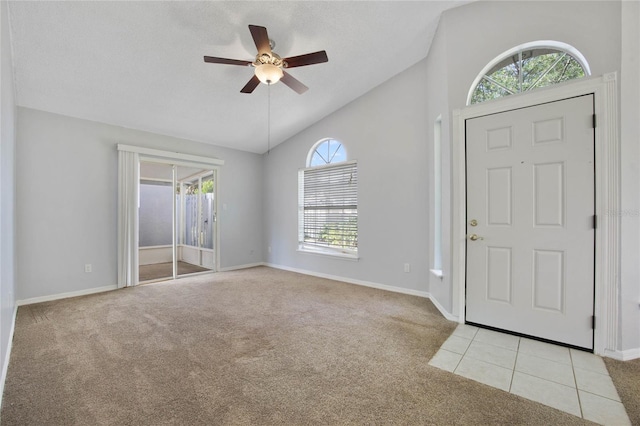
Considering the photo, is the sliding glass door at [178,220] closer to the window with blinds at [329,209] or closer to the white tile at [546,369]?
the window with blinds at [329,209]

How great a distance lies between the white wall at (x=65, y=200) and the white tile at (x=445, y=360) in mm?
4553

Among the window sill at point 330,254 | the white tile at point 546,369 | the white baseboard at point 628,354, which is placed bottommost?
the white tile at point 546,369

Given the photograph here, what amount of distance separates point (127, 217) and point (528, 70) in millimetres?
5463

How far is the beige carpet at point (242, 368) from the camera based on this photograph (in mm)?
1505

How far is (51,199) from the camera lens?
3.55 metres

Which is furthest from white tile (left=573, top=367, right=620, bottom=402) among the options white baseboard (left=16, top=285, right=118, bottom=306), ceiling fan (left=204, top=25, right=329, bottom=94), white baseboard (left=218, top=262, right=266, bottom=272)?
white baseboard (left=16, top=285, right=118, bottom=306)

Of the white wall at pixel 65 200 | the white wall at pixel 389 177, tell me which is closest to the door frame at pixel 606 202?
the white wall at pixel 389 177

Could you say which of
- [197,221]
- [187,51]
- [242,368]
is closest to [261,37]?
Answer: [187,51]

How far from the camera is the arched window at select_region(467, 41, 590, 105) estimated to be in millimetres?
2340

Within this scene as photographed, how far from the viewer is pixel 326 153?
4910mm

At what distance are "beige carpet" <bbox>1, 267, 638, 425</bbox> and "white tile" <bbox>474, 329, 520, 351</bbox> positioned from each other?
10.5 inches

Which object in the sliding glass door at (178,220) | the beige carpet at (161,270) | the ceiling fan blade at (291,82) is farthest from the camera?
the sliding glass door at (178,220)

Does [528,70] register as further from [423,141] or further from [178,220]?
[178,220]

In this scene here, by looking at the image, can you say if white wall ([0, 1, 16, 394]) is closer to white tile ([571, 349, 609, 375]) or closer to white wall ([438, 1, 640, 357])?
white tile ([571, 349, 609, 375])
